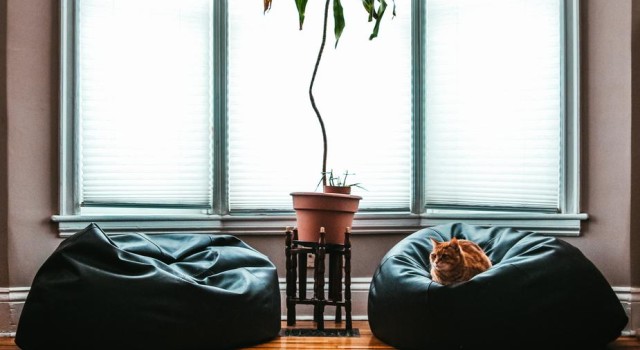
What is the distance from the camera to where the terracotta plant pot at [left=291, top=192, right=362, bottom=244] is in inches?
129

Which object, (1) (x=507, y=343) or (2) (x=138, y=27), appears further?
(2) (x=138, y=27)

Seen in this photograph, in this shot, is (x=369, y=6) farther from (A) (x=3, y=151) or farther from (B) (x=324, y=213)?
(A) (x=3, y=151)

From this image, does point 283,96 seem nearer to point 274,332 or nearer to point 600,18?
point 274,332

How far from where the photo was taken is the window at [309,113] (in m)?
3.46

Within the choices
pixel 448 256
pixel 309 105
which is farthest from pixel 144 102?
pixel 448 256

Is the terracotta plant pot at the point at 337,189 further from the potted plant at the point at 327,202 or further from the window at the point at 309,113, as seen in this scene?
the window at the point at 309,113

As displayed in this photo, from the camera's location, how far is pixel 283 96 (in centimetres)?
367

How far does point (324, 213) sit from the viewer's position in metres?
3.28

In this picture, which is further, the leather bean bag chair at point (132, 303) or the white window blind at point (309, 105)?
the white window blind at point (309, 105)

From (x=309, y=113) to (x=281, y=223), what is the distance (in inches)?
23.3

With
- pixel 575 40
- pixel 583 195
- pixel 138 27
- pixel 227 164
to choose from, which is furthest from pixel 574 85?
pixel 138 27

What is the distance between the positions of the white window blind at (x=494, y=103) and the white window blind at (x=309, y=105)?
17 centimetres

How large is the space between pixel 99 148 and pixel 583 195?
7.72 feet

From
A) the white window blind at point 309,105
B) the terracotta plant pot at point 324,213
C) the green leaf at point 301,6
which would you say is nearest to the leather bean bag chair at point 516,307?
the terracotta plant pot at point 324,213
